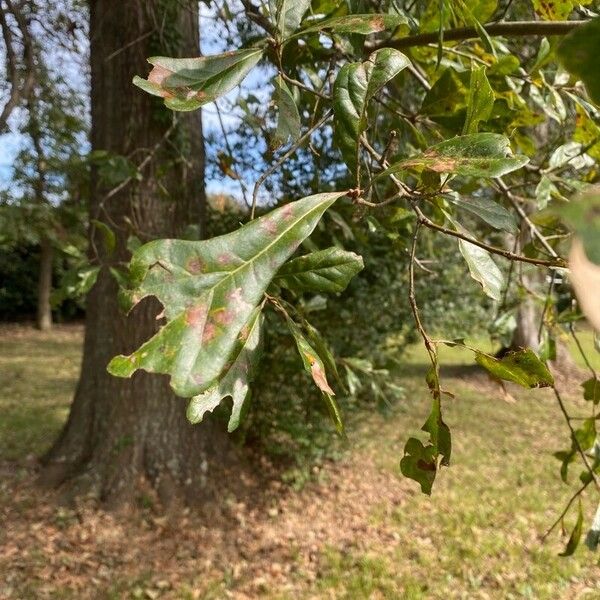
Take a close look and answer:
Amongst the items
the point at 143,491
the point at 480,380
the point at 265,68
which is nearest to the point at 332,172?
the point at 265,68

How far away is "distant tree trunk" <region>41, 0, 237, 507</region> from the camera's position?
129 inches

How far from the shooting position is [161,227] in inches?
130

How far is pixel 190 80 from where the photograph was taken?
0.79 meters

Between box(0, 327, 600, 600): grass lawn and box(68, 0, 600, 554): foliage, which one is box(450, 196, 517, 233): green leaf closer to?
box(68, 0, 600, 554): foliage

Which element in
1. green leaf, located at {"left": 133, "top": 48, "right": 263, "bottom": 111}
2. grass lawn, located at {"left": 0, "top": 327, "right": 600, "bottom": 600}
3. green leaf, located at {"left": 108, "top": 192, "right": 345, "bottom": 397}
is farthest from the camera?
grass lawn, located at {"left": 0, "top": 327, "right": 600, "bottom": 600}

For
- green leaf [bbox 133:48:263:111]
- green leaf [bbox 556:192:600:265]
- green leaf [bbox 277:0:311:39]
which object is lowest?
green leaf [bbox 556:192:600:265]

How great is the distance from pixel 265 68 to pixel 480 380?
6.84 m

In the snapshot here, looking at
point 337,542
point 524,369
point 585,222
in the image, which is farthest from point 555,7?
point 337,542

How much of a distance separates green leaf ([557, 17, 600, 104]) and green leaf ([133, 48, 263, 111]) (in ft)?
1.65

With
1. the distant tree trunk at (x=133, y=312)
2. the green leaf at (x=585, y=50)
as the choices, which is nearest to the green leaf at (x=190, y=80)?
the green leaf at (x=585, y=50)

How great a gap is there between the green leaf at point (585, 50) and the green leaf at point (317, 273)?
1.63 ft

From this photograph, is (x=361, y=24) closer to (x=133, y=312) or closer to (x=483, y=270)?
(x=483, y=270)

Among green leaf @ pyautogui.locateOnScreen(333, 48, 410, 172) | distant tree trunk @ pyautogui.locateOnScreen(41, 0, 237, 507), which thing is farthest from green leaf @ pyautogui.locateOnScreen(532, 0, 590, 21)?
distant tree trunk @ pyautogui.locateOnScreen(41, 0, 237, 507)

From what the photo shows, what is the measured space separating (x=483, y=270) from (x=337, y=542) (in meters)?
3.13
